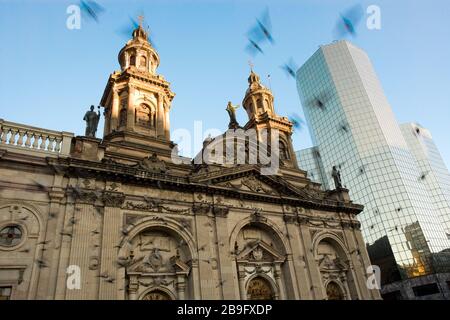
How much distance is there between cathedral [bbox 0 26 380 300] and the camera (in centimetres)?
1534

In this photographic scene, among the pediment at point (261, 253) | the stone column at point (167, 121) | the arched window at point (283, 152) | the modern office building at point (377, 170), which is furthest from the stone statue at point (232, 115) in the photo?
the modern office building at point (377, 170)

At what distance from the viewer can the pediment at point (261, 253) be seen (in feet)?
71.4

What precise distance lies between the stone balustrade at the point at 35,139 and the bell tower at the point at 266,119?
20563 mm

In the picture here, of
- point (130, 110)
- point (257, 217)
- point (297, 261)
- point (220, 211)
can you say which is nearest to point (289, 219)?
point (257, 217)

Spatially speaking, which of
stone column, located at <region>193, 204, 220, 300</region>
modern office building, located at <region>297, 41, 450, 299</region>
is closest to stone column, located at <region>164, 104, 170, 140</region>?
stone column, located at <region>193, 204, 220, 300</region>

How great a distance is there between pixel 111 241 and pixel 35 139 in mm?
7028

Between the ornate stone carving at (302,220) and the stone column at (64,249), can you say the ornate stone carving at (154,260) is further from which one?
the ornate stone carving at (302,220)

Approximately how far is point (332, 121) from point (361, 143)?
8.62 m

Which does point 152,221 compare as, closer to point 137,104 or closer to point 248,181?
point 248,181

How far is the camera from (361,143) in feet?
201

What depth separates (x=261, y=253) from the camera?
73.3ft

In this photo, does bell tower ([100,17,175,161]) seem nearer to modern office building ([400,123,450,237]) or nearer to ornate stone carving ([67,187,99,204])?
ornate stone carving ([67,187,99,204])
